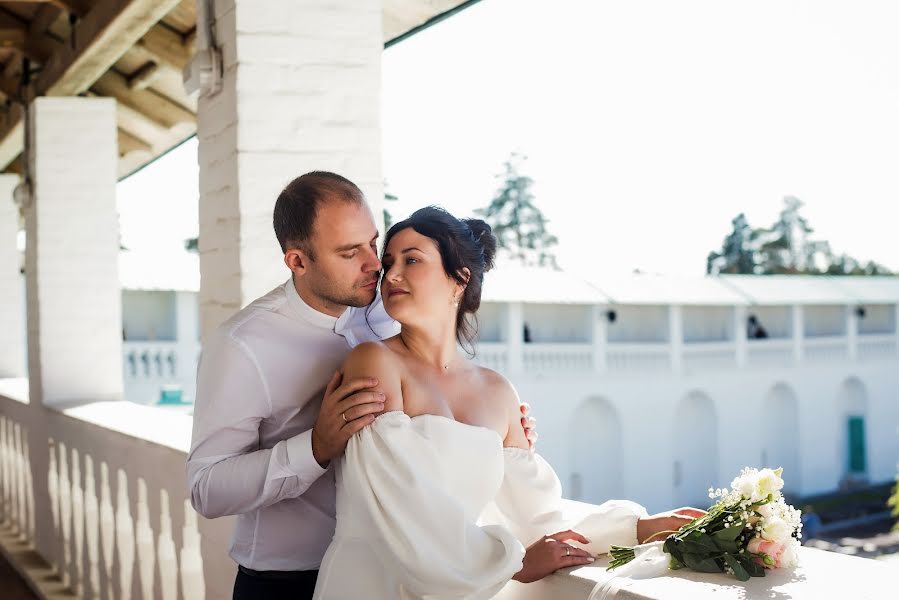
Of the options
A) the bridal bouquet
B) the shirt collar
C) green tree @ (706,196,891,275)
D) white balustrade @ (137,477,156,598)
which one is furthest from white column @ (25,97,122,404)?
green tree @ (706,196,891,275)

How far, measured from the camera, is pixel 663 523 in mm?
1778

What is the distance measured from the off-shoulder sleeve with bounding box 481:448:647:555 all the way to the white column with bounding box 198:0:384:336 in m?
0.99

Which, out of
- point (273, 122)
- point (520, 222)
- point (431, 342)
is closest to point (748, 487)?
point (431, 342)

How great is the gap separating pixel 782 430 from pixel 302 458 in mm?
25892

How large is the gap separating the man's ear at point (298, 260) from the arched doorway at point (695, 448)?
22.4m

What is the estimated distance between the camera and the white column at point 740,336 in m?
23.4

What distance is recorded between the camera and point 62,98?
206 inches

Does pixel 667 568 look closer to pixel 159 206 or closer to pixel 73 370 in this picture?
pixel 73 370

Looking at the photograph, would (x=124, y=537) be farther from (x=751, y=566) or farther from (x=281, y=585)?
(x=751, y=566)

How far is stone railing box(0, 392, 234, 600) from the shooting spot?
10.1 feet

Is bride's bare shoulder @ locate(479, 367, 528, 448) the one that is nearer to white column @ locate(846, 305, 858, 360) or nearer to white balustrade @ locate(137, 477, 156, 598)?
white balustrade @ locate(137, 477, 156, 598)

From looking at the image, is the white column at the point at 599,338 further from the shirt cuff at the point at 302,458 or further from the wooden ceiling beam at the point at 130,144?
the shirt cuff at the point at 302,458

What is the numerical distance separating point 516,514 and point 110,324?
4.04 metres

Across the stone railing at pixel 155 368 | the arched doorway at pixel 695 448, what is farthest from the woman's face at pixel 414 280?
the arched doorway at pixel 695 448
